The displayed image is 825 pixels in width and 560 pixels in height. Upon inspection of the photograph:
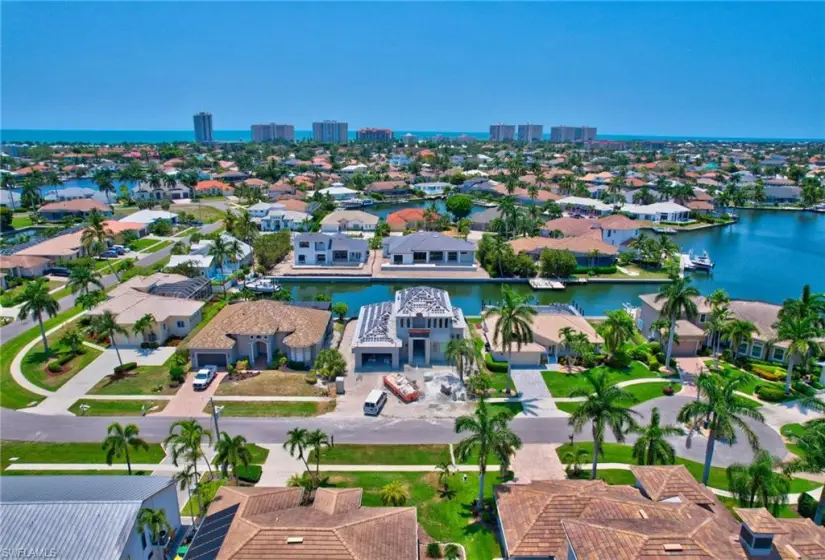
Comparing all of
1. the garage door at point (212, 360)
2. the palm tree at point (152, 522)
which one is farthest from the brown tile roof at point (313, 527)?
the garage door at point (212, 360)

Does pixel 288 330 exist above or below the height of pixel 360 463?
above

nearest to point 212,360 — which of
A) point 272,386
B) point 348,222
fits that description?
point 272,386

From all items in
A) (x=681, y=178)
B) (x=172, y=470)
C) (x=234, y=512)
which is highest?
(x=681, y=178)

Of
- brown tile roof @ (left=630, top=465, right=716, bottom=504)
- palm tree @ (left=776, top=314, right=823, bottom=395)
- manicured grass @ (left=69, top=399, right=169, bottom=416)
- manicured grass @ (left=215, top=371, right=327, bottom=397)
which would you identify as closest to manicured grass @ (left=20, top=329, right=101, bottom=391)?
manicured grass @ (left=69, top=399, right=169, bottom=416)

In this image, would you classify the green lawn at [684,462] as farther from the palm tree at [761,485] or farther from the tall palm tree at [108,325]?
the tall palm tree at [108,325]

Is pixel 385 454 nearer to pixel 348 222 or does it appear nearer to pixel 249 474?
pixel 249 474

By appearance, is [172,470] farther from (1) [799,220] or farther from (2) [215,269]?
(1) [799,220]

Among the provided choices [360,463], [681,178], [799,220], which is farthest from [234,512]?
[681,178]

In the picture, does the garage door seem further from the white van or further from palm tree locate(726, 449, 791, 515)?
palm tree locate(726, 449, 791, 515)
